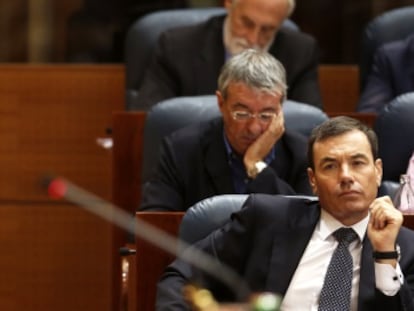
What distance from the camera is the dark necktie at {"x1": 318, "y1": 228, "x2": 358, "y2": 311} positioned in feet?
6.58

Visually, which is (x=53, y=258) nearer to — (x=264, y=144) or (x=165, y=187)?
(x=165, y=187)

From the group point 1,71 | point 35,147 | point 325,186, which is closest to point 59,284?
point 35,147

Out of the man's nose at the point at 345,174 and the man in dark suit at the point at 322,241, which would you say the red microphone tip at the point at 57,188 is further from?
the man's nose at the point at 345,174

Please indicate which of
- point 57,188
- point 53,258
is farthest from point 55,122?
point 57,188

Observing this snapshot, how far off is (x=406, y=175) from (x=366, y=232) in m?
0.39

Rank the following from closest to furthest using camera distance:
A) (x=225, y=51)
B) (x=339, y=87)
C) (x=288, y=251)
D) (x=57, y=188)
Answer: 1. (x=57, y=188)
2. (x=288, y=251)
3. (x=225, y=51)
4. (x=339, y=87)

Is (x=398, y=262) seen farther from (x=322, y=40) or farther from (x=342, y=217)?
(x=322, y=40)

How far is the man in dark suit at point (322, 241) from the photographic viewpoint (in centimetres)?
198

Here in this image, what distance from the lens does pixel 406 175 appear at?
2441 millimetres

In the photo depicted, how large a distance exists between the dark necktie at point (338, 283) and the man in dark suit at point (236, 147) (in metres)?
0.48

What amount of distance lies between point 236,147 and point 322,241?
565 mm

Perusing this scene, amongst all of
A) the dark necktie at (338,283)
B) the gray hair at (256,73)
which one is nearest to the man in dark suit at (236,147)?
the gray hair at (256,73)

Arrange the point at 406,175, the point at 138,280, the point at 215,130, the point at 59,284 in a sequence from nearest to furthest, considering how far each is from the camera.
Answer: the point at 138,280 < the point at 406,175 < the point at 215,130 < the point at 59,284

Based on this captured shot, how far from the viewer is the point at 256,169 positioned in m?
2.54
